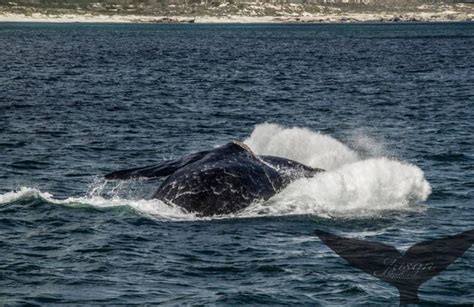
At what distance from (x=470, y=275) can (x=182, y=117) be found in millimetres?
31339

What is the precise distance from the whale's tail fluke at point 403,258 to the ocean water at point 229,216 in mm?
252

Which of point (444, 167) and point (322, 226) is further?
point (444, 167)

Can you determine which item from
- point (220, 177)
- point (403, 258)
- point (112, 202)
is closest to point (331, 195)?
point (220, 177)

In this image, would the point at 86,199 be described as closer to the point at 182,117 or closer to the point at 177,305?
the point at 177,305

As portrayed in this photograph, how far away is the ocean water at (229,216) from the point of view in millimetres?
18578

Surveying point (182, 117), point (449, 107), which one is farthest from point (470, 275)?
point (449, 107)

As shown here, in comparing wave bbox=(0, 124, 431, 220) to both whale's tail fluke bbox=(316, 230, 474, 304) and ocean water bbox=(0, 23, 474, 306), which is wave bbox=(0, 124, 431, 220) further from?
whale's tail fluke bbox=(316, 230, 474, 304)

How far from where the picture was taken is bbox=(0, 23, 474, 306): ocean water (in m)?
18.6

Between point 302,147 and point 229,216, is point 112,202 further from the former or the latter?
point 302,147

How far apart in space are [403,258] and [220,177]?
583cm

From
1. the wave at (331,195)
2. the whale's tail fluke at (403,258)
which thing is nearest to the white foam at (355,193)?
the wave at (331,195)

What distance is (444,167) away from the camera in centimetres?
3278

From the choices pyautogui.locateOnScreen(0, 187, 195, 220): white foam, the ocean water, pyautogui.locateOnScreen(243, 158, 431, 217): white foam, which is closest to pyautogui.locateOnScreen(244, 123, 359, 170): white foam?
the ocean water

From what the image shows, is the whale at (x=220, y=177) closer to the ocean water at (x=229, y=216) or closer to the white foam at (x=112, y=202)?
the white foam at (x=112, y=202)
